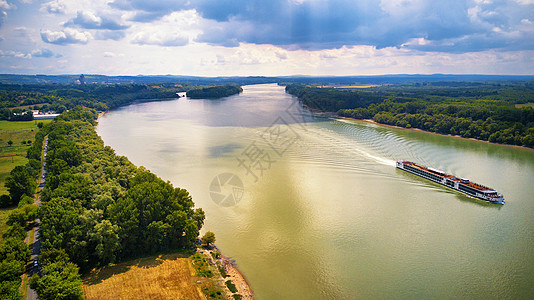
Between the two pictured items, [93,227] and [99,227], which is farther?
[93,227]

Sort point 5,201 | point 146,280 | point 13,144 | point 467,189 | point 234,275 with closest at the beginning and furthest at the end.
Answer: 1. point 146,280
2. point 234,275
3. point 5,201
4. point 467,189
5. point 13,144

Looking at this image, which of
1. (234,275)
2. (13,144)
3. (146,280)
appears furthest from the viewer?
(13,144)

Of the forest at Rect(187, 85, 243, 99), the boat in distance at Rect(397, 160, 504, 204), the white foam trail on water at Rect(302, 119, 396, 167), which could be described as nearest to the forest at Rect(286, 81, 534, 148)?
the white foam trail on water at Rect(302, 119, 396, 167)

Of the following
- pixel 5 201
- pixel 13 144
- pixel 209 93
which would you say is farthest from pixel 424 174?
pixel 209 93

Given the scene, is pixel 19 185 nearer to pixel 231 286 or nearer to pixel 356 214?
pixel 231 286

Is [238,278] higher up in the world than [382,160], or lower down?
lower down

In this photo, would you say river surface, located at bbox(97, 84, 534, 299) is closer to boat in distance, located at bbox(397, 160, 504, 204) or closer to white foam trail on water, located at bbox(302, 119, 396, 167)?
white foam trail on water, located at bbox(302, 119, 396, 167)

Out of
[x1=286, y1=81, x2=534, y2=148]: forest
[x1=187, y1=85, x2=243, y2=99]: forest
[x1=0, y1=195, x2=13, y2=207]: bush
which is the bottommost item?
[x1=0, y1=195, x2=13, y2=207]: bush
